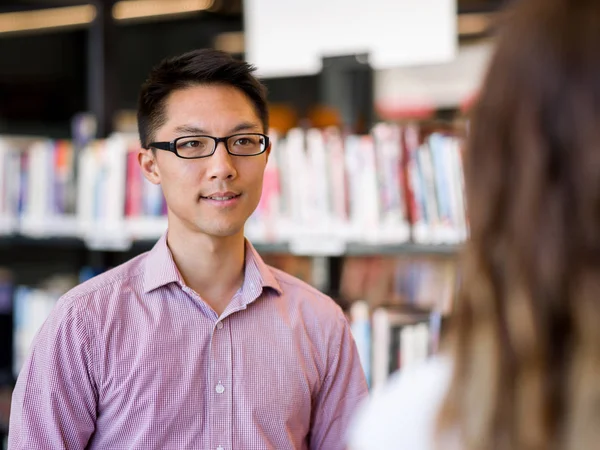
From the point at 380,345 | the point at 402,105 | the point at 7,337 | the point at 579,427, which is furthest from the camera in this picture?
the point at 402,105

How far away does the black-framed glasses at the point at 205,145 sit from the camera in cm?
176

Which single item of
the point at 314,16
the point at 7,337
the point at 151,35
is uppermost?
the point at 151,35

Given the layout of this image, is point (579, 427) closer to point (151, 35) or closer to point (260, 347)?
point (260, 347)

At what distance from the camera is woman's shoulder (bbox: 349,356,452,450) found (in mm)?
798

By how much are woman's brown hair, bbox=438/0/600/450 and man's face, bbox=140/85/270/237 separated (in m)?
1.02

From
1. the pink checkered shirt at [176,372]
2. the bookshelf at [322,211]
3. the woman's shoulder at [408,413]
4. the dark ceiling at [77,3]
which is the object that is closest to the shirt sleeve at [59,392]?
the pink checkered shirt at [176,372]

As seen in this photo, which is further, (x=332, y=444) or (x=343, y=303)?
(x=343, y=303)

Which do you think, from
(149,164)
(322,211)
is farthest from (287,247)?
(149,164)

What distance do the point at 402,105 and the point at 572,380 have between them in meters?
5.45

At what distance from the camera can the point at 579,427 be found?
72cm

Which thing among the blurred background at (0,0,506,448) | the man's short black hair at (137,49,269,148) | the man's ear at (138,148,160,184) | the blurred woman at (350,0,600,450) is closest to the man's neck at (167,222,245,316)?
the man's ear at (138,148,160,184)

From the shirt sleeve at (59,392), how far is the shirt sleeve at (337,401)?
49cm

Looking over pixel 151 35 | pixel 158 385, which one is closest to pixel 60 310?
pixel 158 385

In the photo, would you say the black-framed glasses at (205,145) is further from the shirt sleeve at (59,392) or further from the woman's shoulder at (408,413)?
the woman's shoulder at (408,413)
